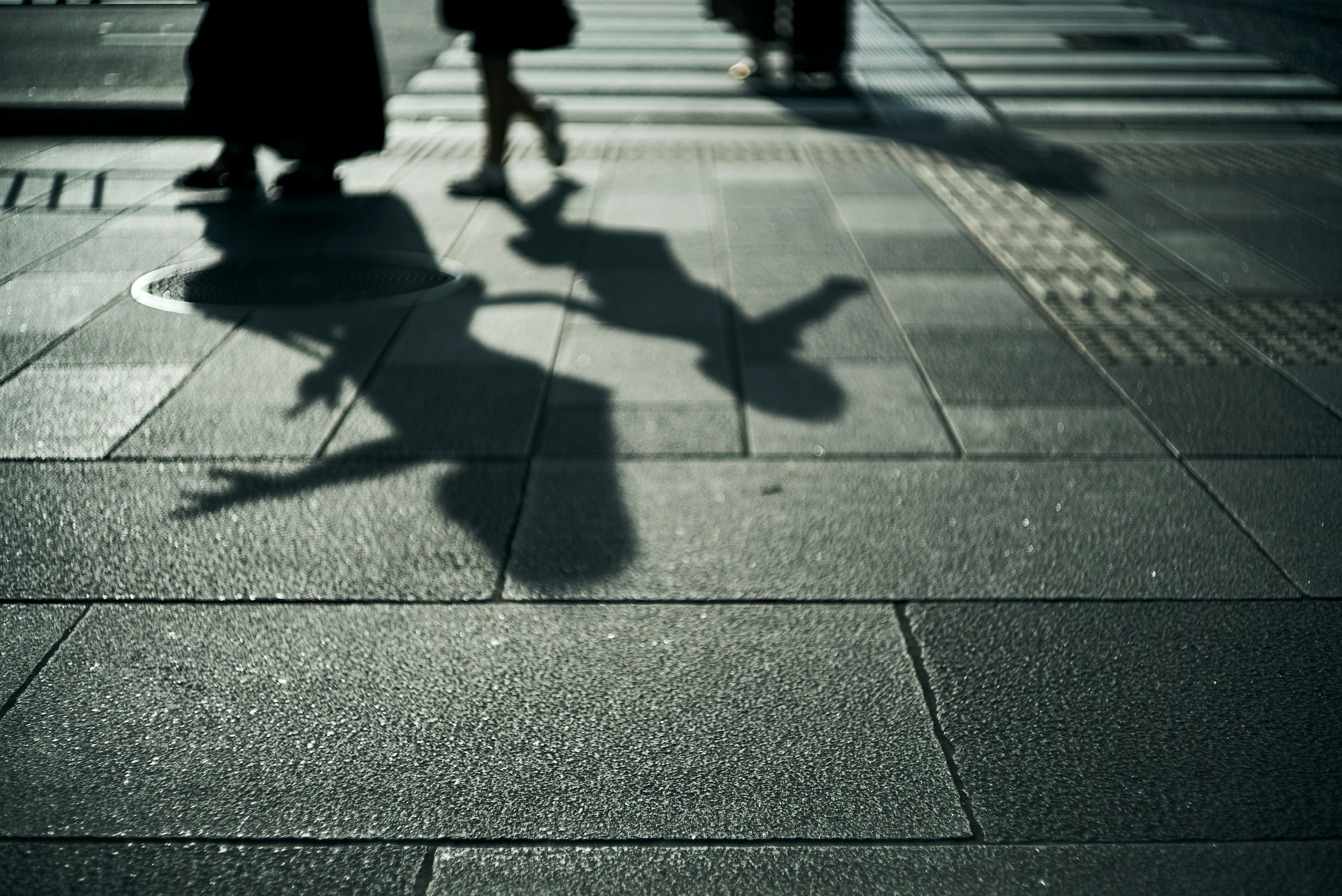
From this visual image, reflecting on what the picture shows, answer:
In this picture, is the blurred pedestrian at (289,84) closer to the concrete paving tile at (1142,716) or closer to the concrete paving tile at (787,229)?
the concrete paving tile at (787,229)

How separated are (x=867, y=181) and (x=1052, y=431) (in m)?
4.19

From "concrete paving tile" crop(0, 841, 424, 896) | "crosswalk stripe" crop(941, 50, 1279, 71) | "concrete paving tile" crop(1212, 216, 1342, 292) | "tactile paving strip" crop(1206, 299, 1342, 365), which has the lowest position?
"tactile paving strip" crop(1206, 299, 1342, 365)

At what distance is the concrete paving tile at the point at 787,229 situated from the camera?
596 cm

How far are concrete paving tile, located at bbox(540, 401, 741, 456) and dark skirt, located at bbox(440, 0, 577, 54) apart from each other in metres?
3.54

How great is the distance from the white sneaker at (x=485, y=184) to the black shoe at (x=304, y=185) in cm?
79

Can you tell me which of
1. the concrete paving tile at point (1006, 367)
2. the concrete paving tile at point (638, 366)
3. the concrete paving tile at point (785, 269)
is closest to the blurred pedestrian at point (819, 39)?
the concrete paving tile at point (785, 269)

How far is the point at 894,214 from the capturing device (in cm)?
664

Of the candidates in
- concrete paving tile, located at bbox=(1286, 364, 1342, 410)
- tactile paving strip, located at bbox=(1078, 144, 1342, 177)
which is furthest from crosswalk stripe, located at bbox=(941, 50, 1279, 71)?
concrete paving tile, located at bbox=(1286, 364, 1342, 410)

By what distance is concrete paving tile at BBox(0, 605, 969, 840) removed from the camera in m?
2.07

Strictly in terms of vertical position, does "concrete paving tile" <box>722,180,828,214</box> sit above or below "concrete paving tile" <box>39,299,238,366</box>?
below

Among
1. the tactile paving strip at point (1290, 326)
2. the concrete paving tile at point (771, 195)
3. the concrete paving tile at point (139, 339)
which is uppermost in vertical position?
the concrete paving tile at point (139, 339)

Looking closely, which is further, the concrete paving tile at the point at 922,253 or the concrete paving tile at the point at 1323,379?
the concrete paving tile at the point at 922,253

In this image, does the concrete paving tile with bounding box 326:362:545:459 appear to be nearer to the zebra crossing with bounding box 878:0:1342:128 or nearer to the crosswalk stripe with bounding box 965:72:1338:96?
the zebra crossing with bounding box 878:0:1342:128

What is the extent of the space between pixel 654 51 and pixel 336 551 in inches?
448
